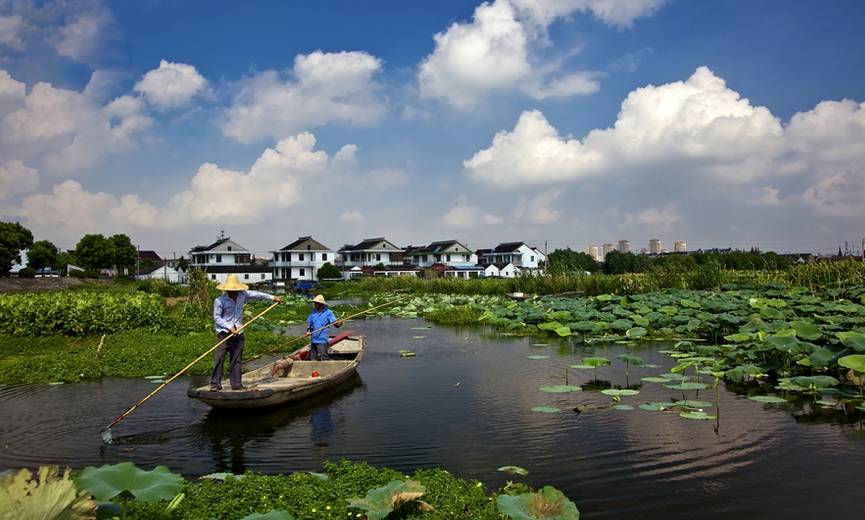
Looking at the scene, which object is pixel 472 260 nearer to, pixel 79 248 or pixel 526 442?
pixel 79 248

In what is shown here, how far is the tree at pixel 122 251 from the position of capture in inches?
2215

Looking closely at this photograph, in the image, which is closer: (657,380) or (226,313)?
(226,313)

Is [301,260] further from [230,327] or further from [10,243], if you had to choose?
[230,327]

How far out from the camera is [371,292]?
43094mm

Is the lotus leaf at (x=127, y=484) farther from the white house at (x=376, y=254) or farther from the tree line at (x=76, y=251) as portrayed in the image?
the white house at (x=376, y=254)

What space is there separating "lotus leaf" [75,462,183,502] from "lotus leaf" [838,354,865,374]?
8.84m

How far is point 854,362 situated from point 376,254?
66.1 meters

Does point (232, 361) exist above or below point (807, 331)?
below

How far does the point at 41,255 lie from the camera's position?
169 feet

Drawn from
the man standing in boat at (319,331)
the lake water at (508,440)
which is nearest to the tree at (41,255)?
the lake water at (508,440)

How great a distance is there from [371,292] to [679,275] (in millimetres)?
23818

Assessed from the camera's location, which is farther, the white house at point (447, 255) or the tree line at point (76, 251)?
the white house at point (447, 255)

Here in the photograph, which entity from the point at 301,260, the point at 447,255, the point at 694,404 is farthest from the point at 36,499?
the point at 447,255

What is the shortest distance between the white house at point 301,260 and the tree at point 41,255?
75.5 feet
